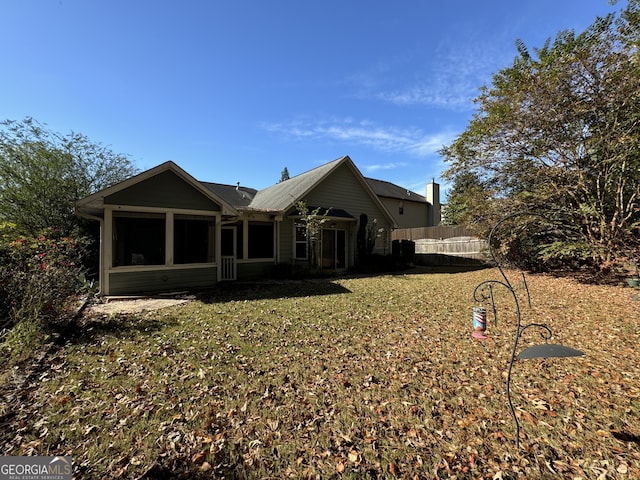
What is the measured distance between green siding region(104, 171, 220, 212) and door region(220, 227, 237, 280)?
225 centimetres

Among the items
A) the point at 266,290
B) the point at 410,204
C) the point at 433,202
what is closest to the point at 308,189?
the point at 266,290

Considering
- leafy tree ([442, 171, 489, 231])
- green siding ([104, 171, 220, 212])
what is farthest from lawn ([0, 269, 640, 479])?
leafy tree ([442, 171, 489, 231])

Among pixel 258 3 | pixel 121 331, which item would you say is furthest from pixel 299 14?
pixel 121 331

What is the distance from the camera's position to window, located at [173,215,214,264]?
35.2 feet

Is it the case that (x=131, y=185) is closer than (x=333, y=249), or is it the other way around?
(x=131, y=185)

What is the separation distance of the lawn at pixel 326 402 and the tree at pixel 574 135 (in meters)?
5.47

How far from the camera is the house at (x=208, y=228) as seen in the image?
8727 mm

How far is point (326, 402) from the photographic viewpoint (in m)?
3.09

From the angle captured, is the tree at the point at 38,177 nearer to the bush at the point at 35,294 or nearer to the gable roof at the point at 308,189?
the gable roof at the point at 308,189

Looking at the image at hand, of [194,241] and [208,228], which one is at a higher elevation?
[208,228]

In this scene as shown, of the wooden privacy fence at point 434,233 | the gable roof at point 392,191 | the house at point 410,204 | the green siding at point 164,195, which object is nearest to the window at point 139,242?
the green siding at point 164,195

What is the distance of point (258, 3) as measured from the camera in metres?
8.24

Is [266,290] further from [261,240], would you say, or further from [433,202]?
[433,202]

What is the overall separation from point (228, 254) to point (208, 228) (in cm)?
181
